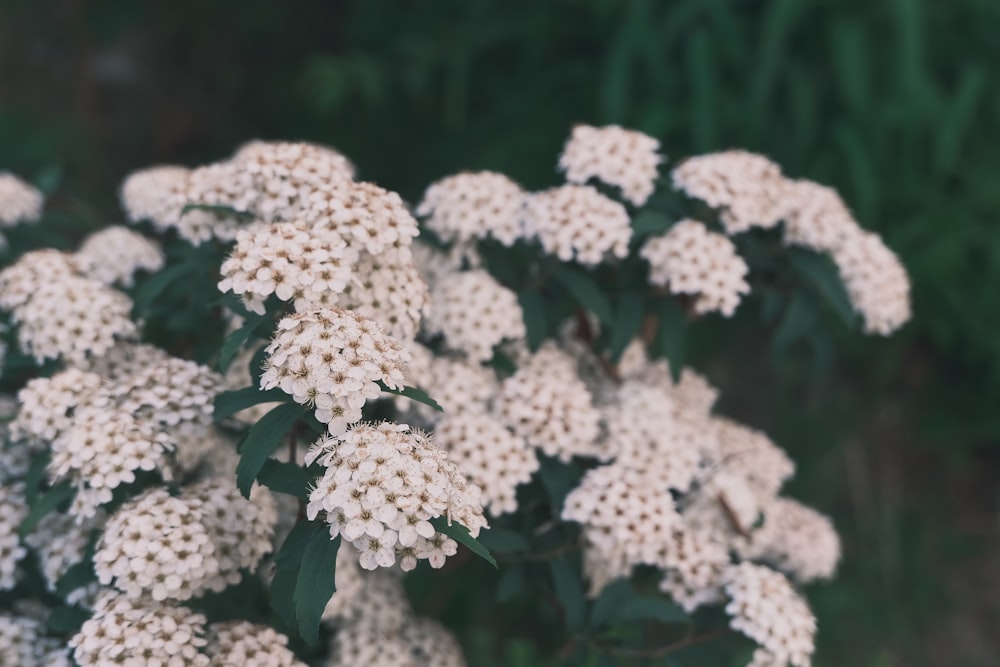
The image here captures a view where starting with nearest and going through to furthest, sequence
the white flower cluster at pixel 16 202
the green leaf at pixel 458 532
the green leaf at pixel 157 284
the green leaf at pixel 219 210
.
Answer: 1. the green leaf at pixel 458 532
2. the green leaf at pixel 219 210
3. the green leaf at pixel 157 284
4. the white flower cluster at pixel 16 202

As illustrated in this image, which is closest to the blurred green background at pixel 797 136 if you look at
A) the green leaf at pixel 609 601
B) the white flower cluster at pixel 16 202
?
the white flower cluster at pixel 16 202

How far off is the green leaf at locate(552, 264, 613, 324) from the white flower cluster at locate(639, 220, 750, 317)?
138mm

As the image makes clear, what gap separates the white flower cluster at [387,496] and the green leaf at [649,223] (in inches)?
35.1

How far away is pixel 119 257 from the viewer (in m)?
2.55

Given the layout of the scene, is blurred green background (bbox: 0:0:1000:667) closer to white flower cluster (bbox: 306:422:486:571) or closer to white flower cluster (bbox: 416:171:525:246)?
white flower cluster (bbox: 416:171:525:246)

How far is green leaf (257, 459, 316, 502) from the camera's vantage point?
1.79 m

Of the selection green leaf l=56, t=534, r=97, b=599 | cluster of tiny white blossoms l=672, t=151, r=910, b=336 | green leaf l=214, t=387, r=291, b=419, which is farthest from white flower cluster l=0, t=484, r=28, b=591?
cluster of tiny white blossoms l=672, t=151, r=910, b=336

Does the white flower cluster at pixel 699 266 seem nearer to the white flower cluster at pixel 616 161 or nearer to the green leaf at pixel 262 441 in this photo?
the white flower cluster at pixel 616 161

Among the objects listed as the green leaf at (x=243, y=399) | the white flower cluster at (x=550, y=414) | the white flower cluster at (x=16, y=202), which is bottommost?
the green leaf at (x=243, y=399)

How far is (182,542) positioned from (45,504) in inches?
13.4

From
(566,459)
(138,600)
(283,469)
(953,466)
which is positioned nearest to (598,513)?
(566,459)

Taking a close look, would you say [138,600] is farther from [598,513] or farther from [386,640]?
[598,513]

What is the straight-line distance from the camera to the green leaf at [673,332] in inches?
98.0

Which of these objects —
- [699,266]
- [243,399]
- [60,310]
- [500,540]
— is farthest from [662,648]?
[60,310]
